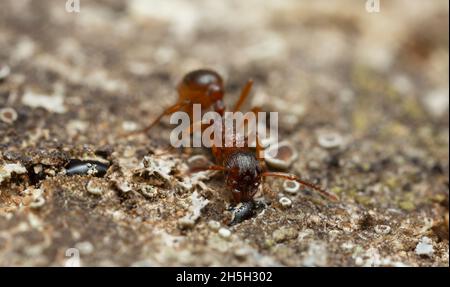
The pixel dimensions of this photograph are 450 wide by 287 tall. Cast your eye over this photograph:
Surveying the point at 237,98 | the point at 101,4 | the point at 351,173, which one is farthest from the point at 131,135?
the point at 101,4

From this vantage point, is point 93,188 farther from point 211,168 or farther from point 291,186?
point 291,186

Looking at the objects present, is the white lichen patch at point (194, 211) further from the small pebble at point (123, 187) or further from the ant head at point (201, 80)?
the ant head at point (201, 80)

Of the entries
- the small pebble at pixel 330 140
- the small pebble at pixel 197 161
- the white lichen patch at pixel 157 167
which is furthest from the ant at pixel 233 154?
the small pebble at pixel 330 140

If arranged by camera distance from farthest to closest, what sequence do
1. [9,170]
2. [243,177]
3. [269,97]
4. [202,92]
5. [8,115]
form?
1. [269,97]
2. [202,92]
3. [8,115]
4. [243,177]
5. [9,170]

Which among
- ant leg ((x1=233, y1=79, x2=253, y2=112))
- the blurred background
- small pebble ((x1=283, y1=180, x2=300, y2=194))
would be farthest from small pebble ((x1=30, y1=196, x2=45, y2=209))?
ant leg ((x1=233, y1=79, x2=253, y2=112))

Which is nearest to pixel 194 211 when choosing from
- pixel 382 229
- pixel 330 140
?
pixel 382 229

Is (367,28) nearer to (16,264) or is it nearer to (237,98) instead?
(237,98)
